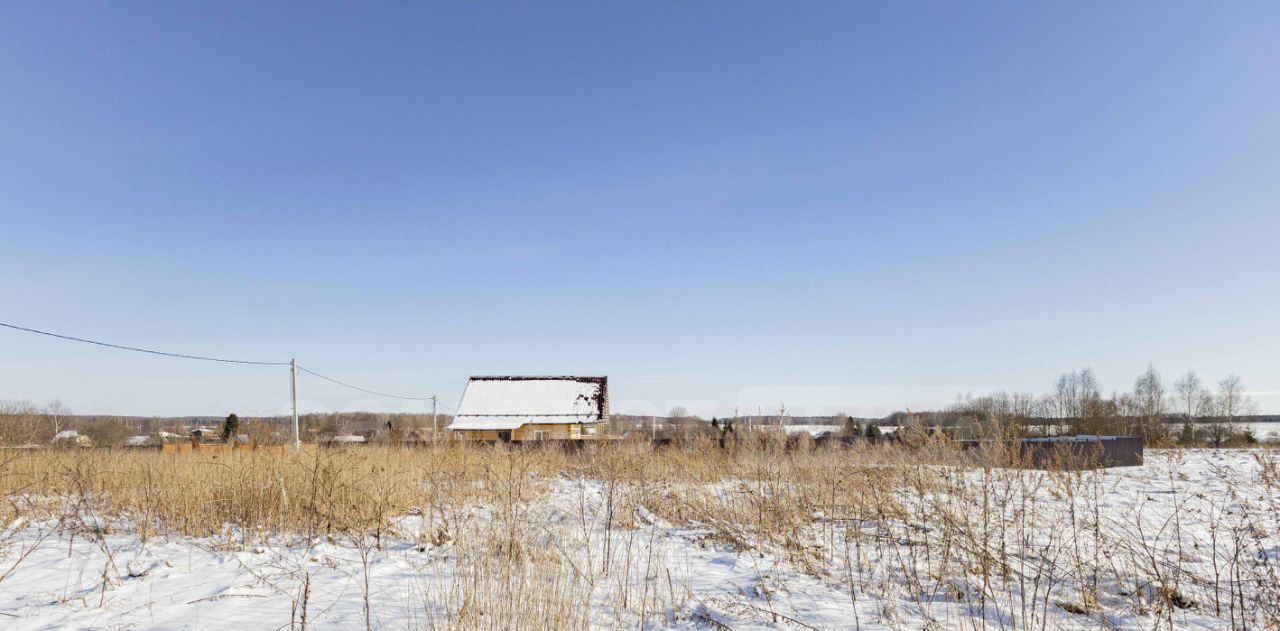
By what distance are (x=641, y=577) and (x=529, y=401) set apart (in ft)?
81.4

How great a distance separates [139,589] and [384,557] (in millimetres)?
1644

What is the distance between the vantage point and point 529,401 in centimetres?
2900

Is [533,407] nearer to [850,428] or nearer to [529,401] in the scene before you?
[529,401]

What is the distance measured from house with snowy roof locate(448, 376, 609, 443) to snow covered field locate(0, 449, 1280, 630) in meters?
20.9

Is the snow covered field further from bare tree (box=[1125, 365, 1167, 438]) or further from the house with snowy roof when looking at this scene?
bare tree (box=[1125, 365, 1167, 438])

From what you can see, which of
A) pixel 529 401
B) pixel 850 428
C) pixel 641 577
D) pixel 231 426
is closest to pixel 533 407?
pixel 529 401

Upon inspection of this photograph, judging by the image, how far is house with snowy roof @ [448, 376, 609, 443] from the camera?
27.8 m

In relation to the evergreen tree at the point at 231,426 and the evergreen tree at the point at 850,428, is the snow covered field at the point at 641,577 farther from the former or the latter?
the evergreen tree at the point at 231,426

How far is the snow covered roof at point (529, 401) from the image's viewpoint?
28.1 m

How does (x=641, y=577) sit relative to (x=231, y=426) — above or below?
above

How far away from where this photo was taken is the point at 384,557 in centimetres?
535

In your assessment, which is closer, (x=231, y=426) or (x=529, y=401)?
(x=529, y=401)

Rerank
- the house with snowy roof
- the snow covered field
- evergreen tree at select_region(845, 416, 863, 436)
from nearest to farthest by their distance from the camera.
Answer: the snow covered field → evergreen tree at select_region(845, 416, 863, 436) → the house with snowy roof

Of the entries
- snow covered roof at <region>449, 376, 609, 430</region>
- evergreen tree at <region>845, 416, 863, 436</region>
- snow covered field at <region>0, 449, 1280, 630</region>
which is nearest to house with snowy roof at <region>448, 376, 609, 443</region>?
snow covered roof at <region>449, 376, 609, 430</region>
